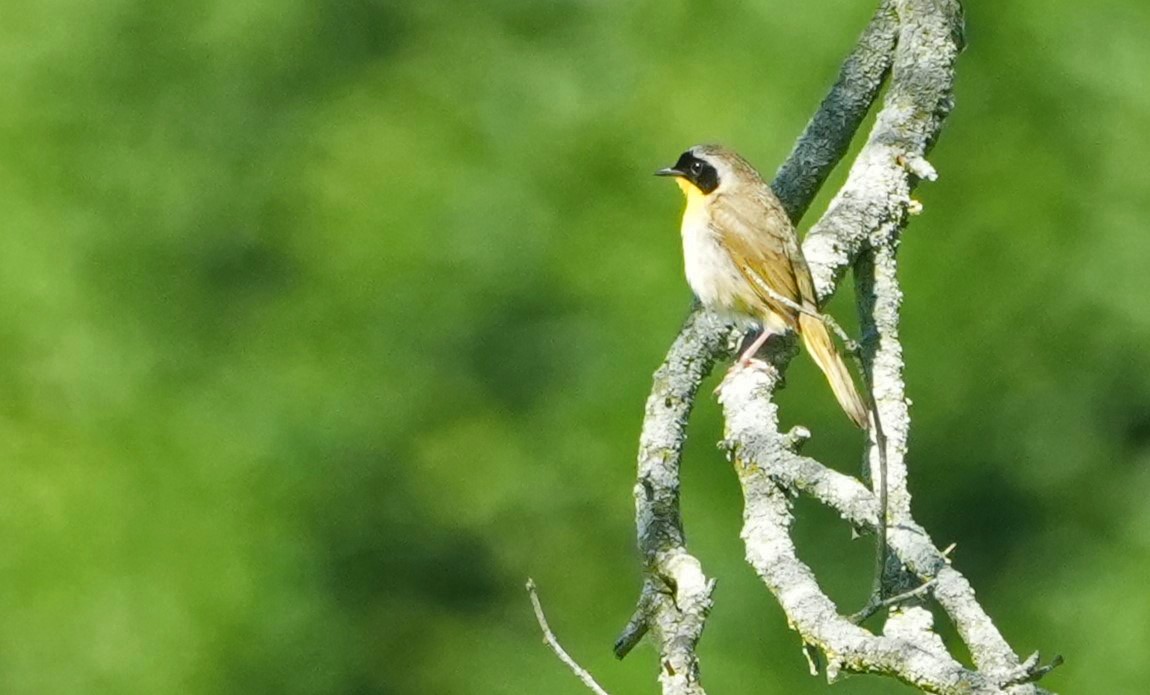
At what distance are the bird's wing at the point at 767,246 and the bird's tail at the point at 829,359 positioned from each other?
0.33ft

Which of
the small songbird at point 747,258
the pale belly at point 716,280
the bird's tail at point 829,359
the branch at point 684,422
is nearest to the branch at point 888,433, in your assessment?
the branch at point 684,422

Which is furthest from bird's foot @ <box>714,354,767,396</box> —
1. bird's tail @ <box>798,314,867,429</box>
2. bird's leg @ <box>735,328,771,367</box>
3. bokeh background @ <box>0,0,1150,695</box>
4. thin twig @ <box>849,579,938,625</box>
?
bokeh background @ <box>0,0,1150,695</box>

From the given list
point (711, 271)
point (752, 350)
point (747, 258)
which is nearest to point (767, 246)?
point (747, 258)

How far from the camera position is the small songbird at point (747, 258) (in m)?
5.42

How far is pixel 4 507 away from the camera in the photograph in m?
13.8

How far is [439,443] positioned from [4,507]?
370 centimetres

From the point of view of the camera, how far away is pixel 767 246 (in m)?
5.96

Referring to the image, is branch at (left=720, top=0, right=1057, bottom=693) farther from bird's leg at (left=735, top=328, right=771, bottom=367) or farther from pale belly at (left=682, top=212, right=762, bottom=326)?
pale belly at (left=682, top=212, right=762, bottom=326)

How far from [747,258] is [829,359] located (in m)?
0.41

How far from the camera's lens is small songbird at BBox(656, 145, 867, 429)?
5422mm

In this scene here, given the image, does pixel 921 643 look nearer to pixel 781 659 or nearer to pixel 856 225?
pixel 856 225

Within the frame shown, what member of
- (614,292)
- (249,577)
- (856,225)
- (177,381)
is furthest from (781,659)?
(856,225)

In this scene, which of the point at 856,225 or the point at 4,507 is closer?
the point at 856,225

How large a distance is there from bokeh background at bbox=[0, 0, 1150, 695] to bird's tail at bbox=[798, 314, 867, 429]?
6116mm
